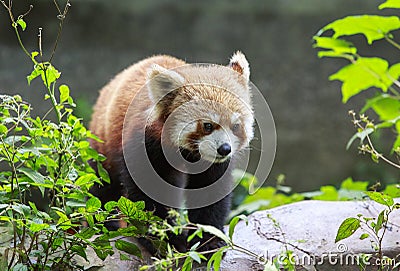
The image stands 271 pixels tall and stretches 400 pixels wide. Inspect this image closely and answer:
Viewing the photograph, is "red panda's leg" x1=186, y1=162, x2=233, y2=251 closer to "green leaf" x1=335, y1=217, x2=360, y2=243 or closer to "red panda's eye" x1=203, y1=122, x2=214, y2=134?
"red panda's eye" x1=203, y1=122, x2=214, y2=134

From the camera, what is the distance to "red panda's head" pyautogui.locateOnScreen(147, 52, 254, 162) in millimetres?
1904

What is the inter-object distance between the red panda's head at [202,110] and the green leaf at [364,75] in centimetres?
71

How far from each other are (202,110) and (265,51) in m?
3.00

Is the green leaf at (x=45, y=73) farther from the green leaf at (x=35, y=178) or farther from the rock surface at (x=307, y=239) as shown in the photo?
the rock surface at (x=307, y=239)

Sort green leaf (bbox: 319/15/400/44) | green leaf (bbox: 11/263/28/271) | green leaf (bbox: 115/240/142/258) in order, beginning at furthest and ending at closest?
A: green leaf (bbox: 319/15/400/44)
green leaf (bbox: 115/240/142/258)
green leaf (bbox: 11/263/28/271)

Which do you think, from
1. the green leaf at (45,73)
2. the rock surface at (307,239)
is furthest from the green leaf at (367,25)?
the green leaf at (45,73)

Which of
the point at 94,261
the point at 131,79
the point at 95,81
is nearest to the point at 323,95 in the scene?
the point at 95,81

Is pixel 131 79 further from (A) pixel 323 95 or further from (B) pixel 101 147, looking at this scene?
(A) pixel 323 95

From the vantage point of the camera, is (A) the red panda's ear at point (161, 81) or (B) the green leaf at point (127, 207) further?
(A) the red panda's ear at point (161, 81)

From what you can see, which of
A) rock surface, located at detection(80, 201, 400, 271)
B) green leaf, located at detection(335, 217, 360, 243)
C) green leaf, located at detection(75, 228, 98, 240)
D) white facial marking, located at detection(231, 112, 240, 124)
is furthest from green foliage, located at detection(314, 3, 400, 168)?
green leaf, located at detection(75, 228, 98, 240)

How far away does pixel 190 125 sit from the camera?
1931 mm

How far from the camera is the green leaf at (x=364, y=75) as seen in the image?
255 centimetres

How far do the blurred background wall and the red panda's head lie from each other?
253 cm

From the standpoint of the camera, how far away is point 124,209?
1548mm
